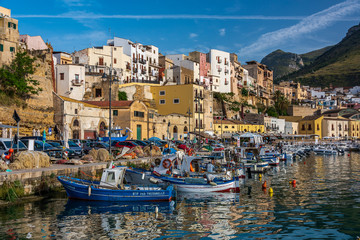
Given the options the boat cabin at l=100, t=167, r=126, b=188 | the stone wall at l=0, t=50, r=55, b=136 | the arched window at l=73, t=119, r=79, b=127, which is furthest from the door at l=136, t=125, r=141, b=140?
the boat cabin at l=100, t=167, r=126, b=188

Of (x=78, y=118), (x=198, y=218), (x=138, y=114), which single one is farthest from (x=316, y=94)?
(x=198, y=218)

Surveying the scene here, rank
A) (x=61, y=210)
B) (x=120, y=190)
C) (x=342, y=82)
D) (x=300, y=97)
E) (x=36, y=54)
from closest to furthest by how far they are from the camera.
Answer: (x=61, y=210)
(x=120, y=190)
(x=36, y=54)
(x=300, y=97)
(x=342, y=82)

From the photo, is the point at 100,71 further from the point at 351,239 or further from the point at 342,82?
the point at 342,82

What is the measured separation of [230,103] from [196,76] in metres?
11.9

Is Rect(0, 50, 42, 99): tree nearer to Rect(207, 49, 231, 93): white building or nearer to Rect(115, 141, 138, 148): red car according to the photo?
Rect(115, 141, 138, 148): red car

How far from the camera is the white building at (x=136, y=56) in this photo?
255 feet

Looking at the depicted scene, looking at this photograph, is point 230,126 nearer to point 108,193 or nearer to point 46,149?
point 46,149

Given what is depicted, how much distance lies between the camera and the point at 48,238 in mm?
13516

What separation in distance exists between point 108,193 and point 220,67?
81869 millimetres

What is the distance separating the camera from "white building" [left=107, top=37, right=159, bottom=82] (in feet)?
255

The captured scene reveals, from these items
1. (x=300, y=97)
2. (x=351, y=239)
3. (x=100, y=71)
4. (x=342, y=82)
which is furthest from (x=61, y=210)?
(x=342, y=82)

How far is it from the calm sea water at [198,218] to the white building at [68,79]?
1554 inches

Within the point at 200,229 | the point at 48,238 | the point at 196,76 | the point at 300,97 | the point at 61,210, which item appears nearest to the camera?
the point at 48,238

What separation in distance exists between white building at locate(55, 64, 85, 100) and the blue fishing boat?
39.8m
